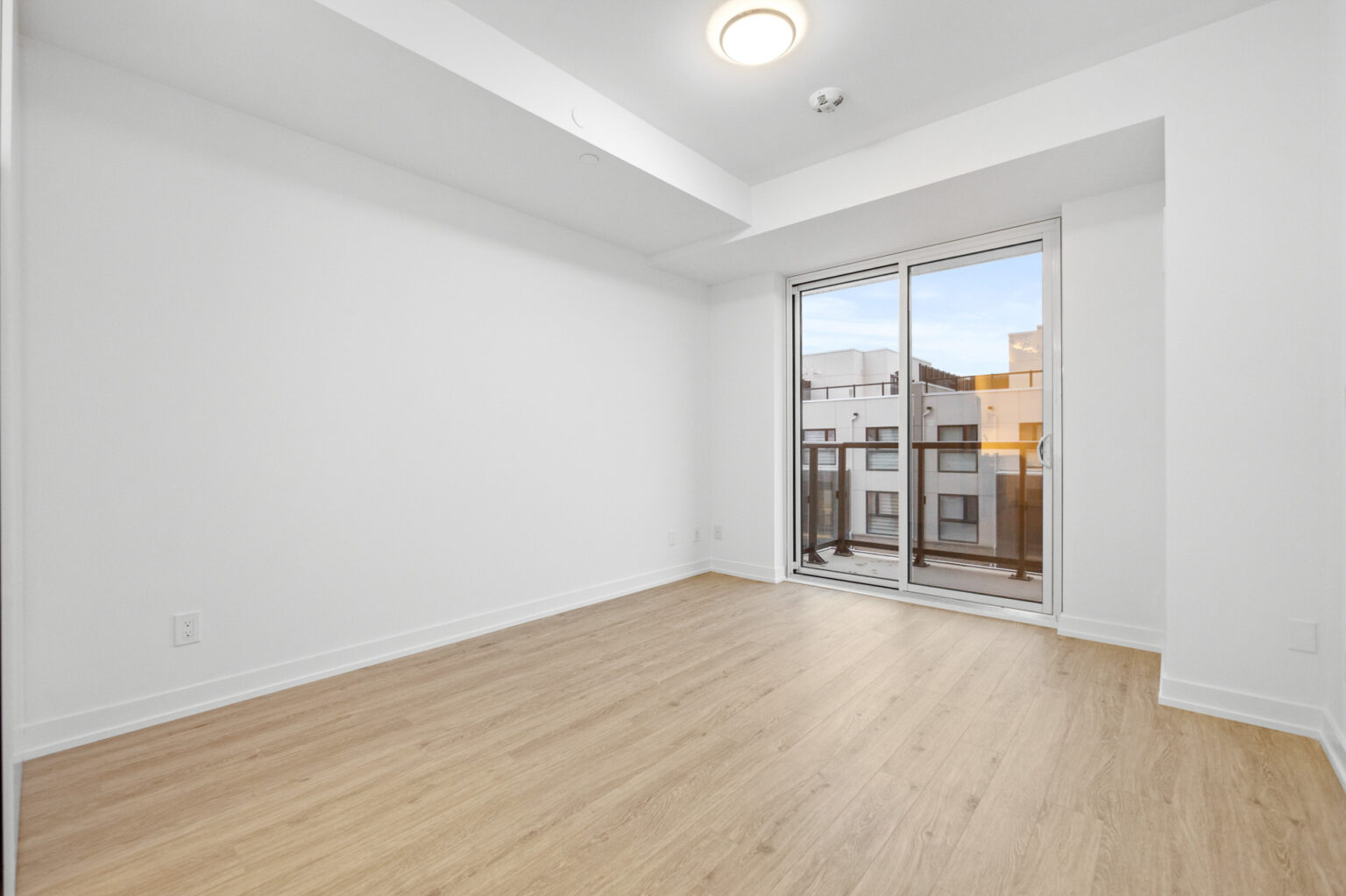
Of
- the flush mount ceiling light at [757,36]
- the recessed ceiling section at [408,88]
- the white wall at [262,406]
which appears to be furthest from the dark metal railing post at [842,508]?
the flush mount ceiling light at [757,36]

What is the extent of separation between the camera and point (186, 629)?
7.77 ft

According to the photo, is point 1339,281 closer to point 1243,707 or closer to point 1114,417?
point 1114,417

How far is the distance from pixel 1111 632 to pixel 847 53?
10.5ft

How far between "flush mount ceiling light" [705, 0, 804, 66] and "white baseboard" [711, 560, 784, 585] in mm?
3368

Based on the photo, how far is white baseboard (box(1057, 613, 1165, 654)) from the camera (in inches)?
119

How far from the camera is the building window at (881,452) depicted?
168 inches

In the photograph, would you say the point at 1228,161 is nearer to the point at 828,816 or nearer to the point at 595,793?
the point at 828,816

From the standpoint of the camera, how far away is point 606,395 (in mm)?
4180

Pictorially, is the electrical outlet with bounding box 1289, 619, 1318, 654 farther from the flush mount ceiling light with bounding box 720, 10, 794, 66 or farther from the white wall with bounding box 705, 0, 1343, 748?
the flush mount ceiling light with bounding box 720, 10, 794, 66

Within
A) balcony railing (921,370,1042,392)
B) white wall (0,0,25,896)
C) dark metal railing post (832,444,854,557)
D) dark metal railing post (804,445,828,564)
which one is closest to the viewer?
white wall (0,0,25,896)

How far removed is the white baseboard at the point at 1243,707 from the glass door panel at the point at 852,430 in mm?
1783

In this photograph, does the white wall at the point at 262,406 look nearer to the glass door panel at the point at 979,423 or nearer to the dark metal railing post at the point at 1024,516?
the glass door panel at the point at 979,423

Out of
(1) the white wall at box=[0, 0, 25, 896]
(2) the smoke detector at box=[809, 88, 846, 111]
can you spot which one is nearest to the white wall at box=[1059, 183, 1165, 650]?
(2) the smoke detector at box=[809, 88, 846, 111]

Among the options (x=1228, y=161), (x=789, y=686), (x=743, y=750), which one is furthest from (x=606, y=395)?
(x=1228, y=161)
